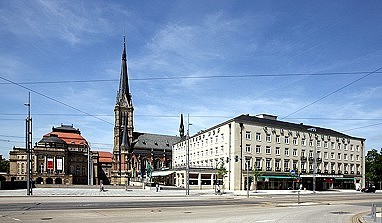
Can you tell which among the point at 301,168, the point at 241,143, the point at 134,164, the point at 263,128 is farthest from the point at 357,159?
the point at 134,164

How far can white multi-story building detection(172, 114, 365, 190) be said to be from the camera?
68.9 metres

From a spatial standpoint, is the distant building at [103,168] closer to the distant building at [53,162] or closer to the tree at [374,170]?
the distant building at [53,162]

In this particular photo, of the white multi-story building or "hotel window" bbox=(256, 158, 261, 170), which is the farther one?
"hotel window" bbox=(256, 158, 261, 170)

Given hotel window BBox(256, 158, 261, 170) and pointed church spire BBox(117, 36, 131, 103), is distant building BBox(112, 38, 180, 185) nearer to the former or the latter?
pointed church spire BBox(117, 36, 131, 103)

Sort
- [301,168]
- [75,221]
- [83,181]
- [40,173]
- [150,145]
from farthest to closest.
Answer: [150,145] < [83,181] < [40,173] < [301,168] < [75,221]

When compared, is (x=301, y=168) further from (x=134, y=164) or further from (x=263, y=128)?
(x=134, y=164)

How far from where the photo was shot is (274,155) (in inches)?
2894

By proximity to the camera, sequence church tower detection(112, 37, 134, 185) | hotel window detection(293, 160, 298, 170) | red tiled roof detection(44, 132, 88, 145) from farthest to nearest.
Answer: red tiled roof detection(44, 132, 88, 145)
church tower detection(112, 37, 134, 185)
hotel window detection(293, 160, 298, 170)

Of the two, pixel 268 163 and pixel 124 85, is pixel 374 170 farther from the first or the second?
pixel 124 85

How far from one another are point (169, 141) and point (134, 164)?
20811mm

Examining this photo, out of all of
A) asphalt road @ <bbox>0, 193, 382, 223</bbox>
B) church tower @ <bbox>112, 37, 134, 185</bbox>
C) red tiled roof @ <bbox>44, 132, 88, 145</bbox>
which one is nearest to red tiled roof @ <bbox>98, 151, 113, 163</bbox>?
red tiled roof @ <bbox>44, 132, 88, 145</bbox>

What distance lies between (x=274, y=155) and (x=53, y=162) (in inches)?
2716

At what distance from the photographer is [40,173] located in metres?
108

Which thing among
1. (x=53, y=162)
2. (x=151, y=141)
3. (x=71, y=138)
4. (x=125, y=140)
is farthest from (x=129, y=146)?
(x=53, y=162)
